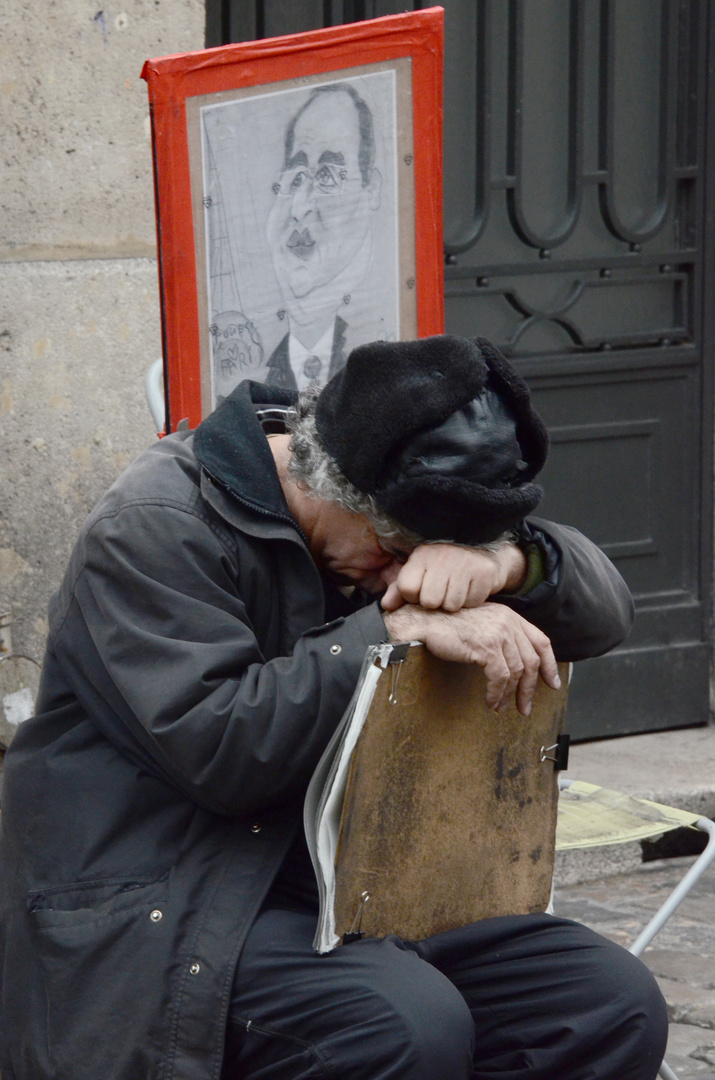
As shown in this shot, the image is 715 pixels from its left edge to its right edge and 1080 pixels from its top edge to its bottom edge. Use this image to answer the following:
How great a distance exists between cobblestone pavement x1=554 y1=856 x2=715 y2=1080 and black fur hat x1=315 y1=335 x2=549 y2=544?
145 cm

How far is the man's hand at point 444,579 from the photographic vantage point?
2064 millimetres

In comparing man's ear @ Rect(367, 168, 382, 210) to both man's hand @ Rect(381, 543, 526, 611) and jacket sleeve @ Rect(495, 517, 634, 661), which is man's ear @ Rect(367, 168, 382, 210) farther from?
man's hand @ Rect(381, 543, 526, 611)

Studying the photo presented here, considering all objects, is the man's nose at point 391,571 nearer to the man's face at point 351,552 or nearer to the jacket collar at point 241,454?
the man's face at point 351,552

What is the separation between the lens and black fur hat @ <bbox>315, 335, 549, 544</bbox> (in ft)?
6.53

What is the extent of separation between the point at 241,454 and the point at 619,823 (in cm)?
127

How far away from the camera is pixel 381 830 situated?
203cm

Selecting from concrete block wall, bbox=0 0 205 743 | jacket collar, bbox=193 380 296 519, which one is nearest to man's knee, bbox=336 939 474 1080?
jacket collar, bbox=193 380 296 519

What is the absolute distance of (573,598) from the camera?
232cm

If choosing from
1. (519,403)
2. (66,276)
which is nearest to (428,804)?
(519,403)

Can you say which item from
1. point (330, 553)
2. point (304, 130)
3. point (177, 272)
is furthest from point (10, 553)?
point (330, 553)

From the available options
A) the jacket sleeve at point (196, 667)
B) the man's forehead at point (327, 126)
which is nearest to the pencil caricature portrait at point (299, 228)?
the man's forehead at point (327, 126)

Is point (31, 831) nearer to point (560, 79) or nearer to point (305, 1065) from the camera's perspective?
point (305, 1065)

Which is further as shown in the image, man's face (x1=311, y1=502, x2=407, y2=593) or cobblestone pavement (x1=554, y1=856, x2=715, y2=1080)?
cobblestone pavement (x1=554, y1=856, x2=715, y2=1080)

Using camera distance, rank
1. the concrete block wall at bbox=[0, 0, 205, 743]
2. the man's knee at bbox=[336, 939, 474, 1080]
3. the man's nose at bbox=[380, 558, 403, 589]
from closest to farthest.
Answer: the man's knee at bbox=[336, 939, 474, 1080], the man's nose at bbox=[380, 558, 403, 589], the concrete block wall at bbox=[0, 0, 205, 743]
